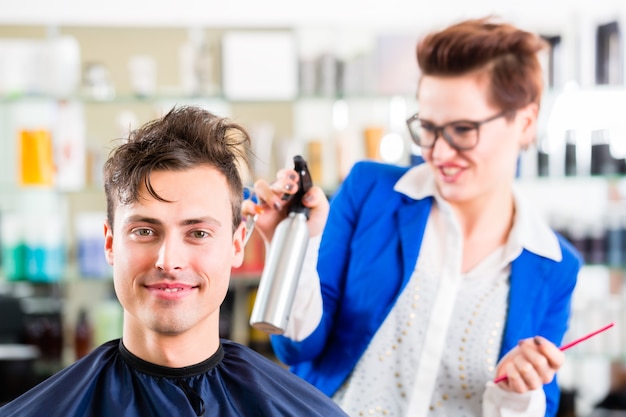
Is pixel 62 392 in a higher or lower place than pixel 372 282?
lower

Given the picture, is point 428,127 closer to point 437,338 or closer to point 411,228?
point 411,228

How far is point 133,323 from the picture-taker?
1473 millimetres

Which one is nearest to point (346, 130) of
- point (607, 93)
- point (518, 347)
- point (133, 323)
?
point (607, 93)

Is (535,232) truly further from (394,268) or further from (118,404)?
(118,404)

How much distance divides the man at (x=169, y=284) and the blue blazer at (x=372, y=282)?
0.34 m

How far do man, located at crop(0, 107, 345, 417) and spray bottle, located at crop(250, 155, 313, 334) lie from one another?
12cm

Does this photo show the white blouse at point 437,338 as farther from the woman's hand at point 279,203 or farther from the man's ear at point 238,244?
the man's ear at point 238,244

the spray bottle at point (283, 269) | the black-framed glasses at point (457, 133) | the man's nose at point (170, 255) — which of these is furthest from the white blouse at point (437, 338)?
the man's nose at point (170, 255)

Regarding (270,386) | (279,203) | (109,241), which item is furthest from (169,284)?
(279,203)

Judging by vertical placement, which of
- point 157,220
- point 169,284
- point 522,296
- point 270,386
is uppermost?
point 157,220

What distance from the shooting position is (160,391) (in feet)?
4.81

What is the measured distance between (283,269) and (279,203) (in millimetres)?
151

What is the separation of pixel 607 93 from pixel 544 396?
252cm

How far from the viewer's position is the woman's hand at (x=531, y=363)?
1.67m
